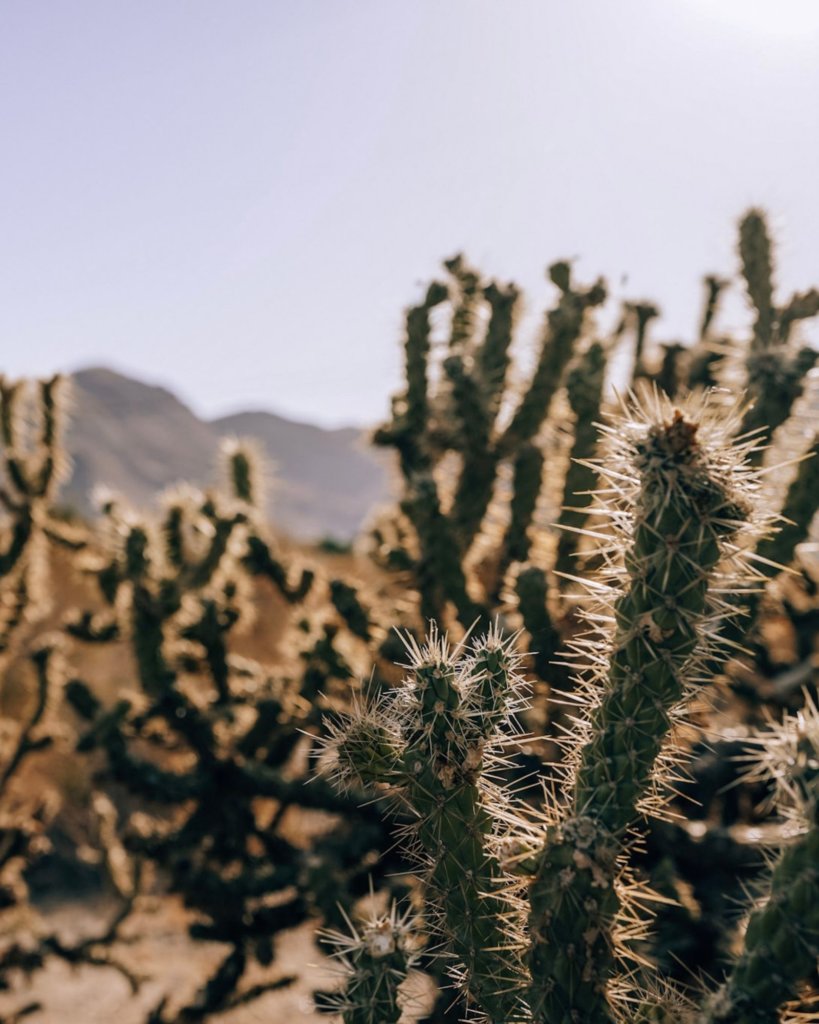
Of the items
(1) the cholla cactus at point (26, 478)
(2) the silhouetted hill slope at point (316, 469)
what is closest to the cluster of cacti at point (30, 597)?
(1) the cholla cactus at point (26, 478)

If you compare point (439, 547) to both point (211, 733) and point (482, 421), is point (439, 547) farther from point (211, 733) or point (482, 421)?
point (211, 733)

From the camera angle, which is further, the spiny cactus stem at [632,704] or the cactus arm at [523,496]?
the cactus arm at [523,496]

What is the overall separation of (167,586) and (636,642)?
10.8 ft

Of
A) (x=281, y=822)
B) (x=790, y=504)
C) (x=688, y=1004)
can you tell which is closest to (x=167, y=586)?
(x=281, y=822)

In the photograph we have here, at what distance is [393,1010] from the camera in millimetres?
1933

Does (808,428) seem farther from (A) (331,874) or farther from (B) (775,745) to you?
(A) (331,874)

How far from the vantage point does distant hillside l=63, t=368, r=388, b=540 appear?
8075cm

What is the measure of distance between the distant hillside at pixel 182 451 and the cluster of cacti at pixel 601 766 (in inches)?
2586

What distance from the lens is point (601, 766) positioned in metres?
1.87

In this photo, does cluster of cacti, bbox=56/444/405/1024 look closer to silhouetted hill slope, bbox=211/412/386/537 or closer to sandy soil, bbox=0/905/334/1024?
sandy soil, bbox=0/905/334/1024

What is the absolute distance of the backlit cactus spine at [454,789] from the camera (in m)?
1.89

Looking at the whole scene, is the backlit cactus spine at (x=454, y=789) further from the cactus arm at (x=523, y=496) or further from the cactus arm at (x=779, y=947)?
the cactus arm at (x=523, y=496)

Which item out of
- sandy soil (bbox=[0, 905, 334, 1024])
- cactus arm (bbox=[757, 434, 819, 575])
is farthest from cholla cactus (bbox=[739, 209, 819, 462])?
sandy soil (bbox=[0, 905, 334, 1024])

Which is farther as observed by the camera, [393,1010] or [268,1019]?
[268,1019]
